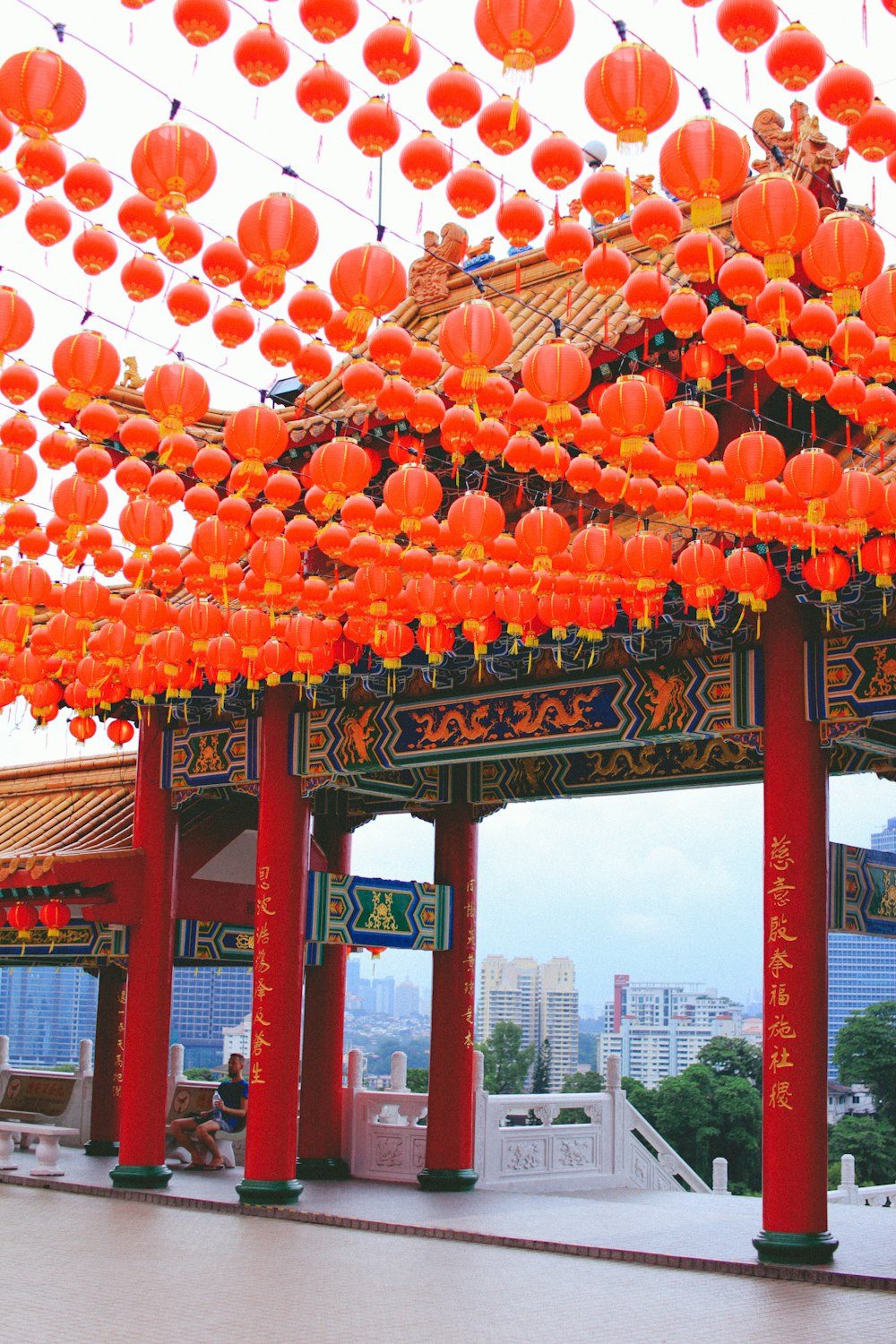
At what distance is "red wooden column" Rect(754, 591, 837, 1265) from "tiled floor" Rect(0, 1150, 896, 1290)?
392 millimetres

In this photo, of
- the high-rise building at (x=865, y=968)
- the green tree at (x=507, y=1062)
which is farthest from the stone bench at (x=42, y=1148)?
the high-rise building at (x=865, y=968)

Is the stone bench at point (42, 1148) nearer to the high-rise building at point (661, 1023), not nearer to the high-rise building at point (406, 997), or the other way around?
the high-rise building at point (661, 1023)

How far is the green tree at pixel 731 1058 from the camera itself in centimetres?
2652

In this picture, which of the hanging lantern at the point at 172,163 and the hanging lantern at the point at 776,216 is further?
the hanging lantern at the point at 172,163

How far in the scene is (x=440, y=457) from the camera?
10781mm

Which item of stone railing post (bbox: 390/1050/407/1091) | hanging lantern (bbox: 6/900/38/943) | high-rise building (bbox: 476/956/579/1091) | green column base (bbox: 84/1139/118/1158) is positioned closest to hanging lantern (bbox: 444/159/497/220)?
hanging lantern (bbox: 6/900/38/943)

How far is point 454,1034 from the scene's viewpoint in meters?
13.8

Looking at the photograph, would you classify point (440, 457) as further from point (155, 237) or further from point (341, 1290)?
point (341, 1290)

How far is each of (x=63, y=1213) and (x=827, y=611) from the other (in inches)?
303

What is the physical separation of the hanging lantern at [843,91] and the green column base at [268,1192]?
972 centimetres

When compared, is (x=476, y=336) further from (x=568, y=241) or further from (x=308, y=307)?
(x=308, y=307)

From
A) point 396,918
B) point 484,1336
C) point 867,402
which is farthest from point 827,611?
point 396,918

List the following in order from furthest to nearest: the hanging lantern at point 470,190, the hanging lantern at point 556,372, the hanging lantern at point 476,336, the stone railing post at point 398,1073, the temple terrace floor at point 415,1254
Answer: the stone railing post at point 398,1073 → the temple terrace floor at point 415,1254 → the hanging lantern at point 556,372 → the hanging lantern at point 476,336 → the hanging lantern at point 470,190

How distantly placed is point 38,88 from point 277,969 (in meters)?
8.54
